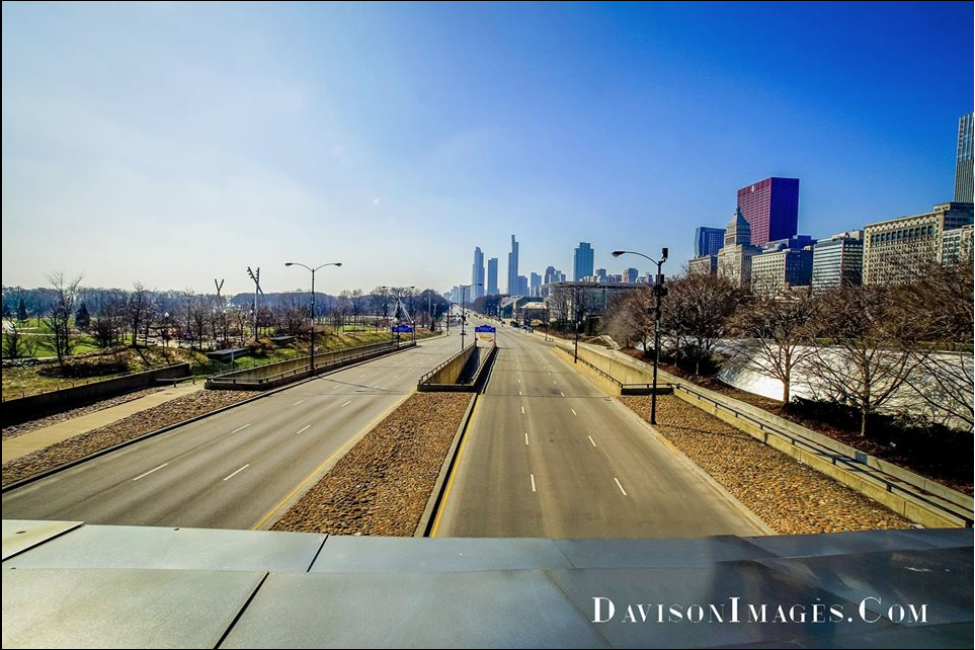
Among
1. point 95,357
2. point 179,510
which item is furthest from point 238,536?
point 95,357

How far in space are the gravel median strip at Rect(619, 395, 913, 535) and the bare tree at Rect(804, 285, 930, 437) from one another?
5852 mm

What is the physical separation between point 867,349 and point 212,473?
28.6 meters

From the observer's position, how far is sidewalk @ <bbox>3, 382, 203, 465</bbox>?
16.7 meters

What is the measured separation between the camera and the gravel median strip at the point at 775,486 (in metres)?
11.1

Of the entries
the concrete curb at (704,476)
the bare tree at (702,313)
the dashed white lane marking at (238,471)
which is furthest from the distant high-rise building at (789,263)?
the dashed white lane marking at (238,471)

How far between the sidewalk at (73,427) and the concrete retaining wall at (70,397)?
227 cm

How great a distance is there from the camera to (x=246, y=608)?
182 inches

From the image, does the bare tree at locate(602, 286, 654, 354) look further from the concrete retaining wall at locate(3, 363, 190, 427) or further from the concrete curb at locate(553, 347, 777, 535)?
the concrete retaining wall at locate(3, 363, 190, 427)

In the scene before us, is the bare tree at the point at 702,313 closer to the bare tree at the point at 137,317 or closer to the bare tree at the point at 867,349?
the bare tree at the point at 867,349

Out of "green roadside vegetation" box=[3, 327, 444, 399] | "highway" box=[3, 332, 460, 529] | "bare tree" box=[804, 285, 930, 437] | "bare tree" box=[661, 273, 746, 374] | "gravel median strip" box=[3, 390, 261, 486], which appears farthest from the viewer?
"bare tree" box=[661, 273, 746, 374]

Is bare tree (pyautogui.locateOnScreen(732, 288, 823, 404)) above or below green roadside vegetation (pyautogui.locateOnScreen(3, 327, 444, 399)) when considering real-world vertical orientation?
above

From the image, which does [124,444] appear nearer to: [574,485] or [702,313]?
[574,485]

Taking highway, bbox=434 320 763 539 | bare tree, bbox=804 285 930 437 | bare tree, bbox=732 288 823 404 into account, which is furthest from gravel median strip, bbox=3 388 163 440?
bare tree, bbox=732 288 823 404

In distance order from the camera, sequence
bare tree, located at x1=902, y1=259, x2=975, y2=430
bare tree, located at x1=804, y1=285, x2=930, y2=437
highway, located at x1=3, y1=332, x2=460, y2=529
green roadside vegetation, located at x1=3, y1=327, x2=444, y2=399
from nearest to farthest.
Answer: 1. highway, located at x1=3, y1=332, x2=460, y2=529
2. bare tree, located at x1=902, y1=259, x2=975, y2=430
3. bare tree, located at x1=804, y1=285, x2=930, y2=437
4. green roadside vegetation, located at x1=3, y1=327, x2=444, y2=399
